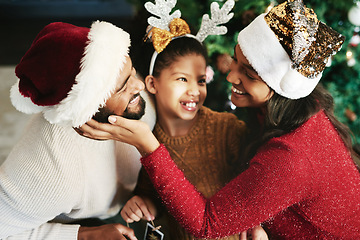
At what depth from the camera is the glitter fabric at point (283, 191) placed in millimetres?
939

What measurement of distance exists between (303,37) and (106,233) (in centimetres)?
87

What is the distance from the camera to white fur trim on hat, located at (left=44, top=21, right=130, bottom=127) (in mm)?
812

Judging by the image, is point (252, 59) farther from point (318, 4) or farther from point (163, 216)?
point (318, 4)

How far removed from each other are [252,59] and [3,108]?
101 inches

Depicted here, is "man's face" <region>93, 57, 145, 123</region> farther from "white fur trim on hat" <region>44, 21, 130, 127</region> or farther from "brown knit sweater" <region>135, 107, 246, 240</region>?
"brown knit sweater" <region>135, 107, 246, 240</region>

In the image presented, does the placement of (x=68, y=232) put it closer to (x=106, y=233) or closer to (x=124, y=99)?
(x=106, y=233)

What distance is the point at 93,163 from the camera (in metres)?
1.08

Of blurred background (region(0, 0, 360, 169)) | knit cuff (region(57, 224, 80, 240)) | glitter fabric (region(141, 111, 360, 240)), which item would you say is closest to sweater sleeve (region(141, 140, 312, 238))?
glitter fabric (region(141, 111, 360, 240))

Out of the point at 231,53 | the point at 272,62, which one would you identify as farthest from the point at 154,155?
the point at 231,53

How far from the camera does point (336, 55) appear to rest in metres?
1.84

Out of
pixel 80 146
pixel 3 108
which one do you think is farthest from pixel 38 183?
pixel 3 108

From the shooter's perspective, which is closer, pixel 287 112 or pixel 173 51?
pixel 287 112

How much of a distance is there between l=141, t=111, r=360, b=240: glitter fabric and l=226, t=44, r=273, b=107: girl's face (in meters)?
0.15

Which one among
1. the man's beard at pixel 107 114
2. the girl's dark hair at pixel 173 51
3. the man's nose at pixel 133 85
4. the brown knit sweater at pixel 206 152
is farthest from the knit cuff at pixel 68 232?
the girl's dark hair at pixel 173 51
